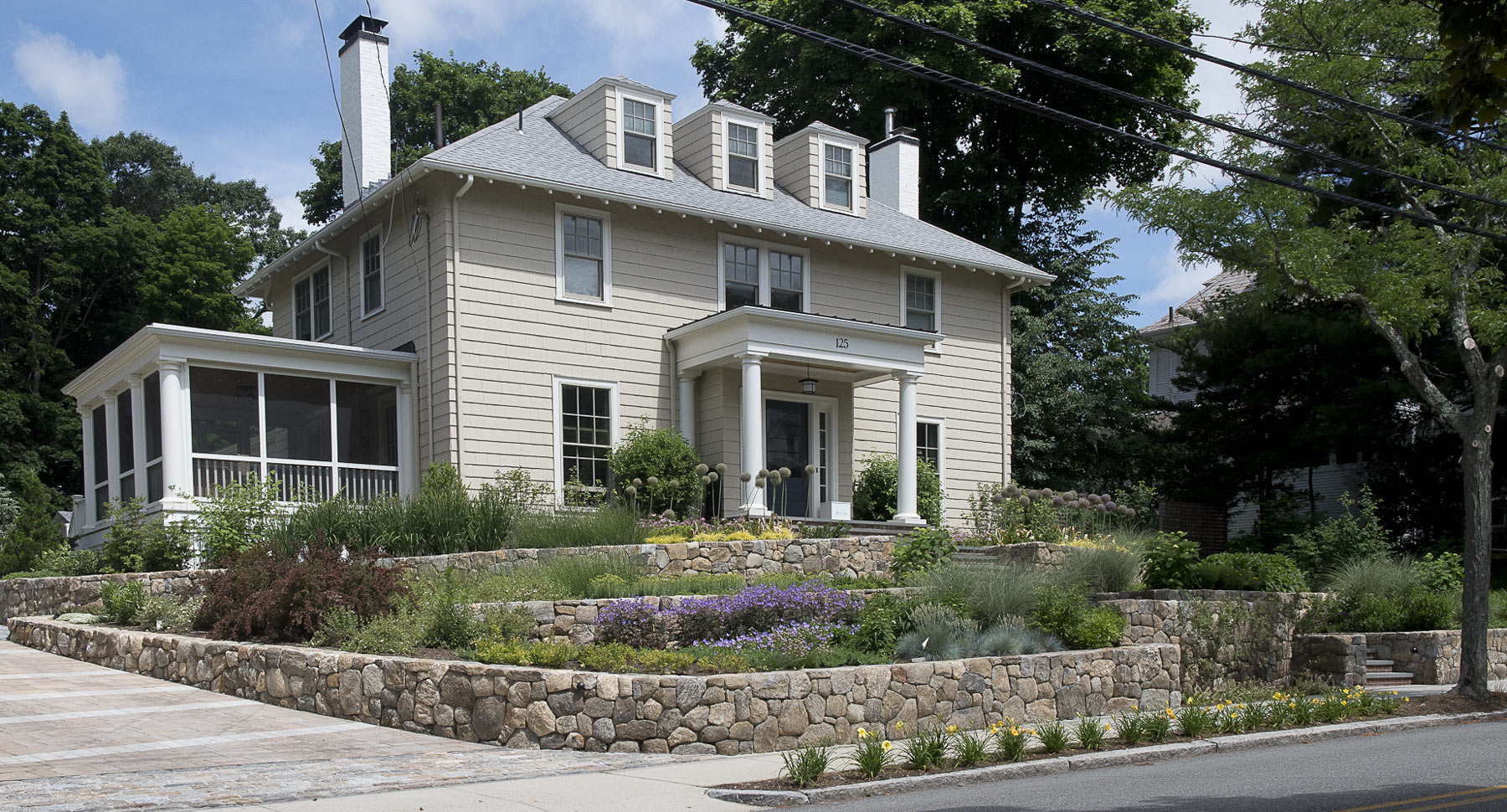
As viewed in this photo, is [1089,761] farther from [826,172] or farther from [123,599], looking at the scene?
[826,172]

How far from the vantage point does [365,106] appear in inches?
845

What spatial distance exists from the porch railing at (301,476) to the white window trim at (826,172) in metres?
9.51

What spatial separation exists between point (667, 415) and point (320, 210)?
22.8 metres

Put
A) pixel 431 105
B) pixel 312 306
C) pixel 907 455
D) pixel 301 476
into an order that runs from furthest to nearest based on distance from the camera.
→ pixel 431 105 → pixel 312 306 → pixel 907 455 → pixel 301 476

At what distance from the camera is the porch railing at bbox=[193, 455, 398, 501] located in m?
17.3

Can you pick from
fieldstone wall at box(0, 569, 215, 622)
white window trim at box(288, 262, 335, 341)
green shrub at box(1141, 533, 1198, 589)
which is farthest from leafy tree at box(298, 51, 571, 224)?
green shrub at box(1141, 533, 1198, 589)

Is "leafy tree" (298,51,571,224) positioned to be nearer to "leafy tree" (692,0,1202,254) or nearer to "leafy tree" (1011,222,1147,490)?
"leafy tree" (692,0,1202,254)

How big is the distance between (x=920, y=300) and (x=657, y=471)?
23.3 feet

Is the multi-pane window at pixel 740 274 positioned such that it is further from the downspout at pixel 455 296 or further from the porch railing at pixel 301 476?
the porch railing at pixel 301 476

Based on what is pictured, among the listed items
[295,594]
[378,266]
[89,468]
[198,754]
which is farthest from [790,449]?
[198,754]

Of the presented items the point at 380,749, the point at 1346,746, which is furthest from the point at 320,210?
the point at 1346,746

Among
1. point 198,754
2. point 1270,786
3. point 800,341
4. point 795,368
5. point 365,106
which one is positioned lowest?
point 1270,786

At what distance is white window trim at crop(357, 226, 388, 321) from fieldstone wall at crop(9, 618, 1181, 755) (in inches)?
360

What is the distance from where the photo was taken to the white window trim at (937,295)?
22938 millimetres
